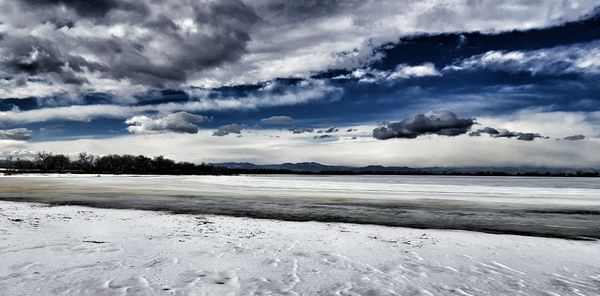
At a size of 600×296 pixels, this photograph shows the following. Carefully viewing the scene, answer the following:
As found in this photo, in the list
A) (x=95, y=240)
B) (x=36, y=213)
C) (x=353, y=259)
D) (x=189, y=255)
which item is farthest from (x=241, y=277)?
(x=36, y=213)

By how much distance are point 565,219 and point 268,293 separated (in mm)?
19173

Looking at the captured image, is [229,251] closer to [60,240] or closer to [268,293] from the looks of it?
[268,293]

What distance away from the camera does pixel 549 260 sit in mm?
10641

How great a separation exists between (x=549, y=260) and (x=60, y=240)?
539 inches

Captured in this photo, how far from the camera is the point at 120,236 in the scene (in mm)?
13109

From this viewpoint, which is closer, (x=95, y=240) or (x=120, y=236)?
(x=95, y=240)

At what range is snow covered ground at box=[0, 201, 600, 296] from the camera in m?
7.82

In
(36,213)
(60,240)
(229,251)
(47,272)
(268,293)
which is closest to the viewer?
(268,293)

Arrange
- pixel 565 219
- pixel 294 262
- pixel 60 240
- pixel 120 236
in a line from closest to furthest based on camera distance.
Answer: pixel 294 262, pixel 60 240, pixel 120 236, pixel 565 219

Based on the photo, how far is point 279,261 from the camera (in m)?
10.1

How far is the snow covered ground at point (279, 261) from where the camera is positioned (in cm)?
782

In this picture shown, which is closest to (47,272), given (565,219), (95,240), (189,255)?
(189,255)

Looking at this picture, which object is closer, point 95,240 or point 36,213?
point 95,240

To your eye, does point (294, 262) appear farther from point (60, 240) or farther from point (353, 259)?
point (60, 240)
